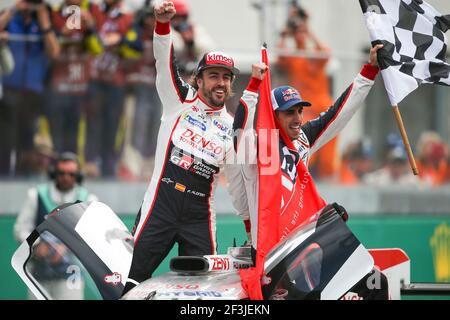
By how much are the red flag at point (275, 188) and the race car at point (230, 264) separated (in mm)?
236

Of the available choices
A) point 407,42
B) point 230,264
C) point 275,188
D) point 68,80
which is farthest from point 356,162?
point 230,264

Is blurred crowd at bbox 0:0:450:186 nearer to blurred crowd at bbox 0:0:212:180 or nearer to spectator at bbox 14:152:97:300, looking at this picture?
blurred crowd at bbox 0:0:212:180

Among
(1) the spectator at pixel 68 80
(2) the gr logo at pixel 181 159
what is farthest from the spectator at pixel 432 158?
(2) the gr logo at pixel 181 159

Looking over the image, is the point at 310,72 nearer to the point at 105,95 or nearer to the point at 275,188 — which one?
the point at 105,95

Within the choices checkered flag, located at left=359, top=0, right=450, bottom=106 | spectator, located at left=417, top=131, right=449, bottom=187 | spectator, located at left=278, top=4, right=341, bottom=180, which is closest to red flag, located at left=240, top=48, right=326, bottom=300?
checkered flag, located at left=359, top=0, right=450, bottom=106

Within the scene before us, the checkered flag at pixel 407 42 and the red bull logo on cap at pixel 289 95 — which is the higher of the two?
the checkered flag at pixel 407 42

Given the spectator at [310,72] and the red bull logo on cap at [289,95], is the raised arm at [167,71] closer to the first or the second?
the red bull logo on cap at [289,95]

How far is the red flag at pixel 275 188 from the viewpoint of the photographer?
5930 mm

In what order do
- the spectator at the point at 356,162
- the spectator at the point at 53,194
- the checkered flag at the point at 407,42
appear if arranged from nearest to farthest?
the checkered flag at the point at 407,42
the spectator at the point at 53,194
the spectator at the point at 356,162

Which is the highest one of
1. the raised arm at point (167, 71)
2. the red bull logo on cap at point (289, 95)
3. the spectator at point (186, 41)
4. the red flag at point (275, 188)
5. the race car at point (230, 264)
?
the spectator at point (186, 41)

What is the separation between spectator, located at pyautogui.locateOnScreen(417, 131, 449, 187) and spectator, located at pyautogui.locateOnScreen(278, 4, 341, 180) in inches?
45.2

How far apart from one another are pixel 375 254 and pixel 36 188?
4233mm

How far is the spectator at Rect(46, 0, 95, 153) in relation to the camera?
9.77 meters

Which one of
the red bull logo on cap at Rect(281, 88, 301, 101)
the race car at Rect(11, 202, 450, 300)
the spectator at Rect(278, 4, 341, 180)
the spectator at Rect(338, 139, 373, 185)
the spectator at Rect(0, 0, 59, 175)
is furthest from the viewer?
the spectator at Rect(338, 139, 373, 185)
